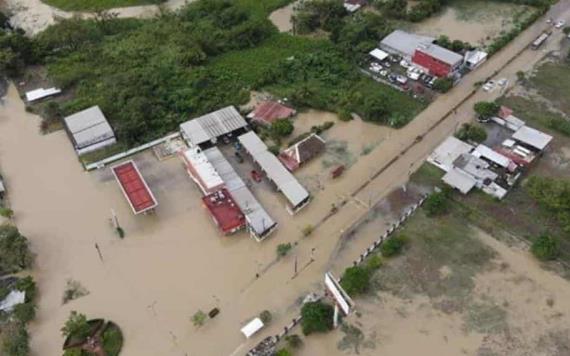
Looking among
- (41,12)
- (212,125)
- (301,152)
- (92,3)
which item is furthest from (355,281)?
(41,12)

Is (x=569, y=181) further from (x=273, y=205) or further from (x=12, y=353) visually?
(x=12, y=353)

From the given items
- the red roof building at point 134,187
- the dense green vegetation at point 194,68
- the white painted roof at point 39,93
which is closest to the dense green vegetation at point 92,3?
the dense green vegetation at point 194,68

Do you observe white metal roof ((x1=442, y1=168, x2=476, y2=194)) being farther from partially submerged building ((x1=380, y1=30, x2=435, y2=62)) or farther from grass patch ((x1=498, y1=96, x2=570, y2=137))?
partially submerged building ((x1=380, y1=30, x2=435, y2=62))

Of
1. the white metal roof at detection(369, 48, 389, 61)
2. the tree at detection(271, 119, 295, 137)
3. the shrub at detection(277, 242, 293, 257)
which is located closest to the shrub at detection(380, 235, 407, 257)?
the shrub at detection(277, 242, 293, 257)

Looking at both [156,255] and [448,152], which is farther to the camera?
[448,152]

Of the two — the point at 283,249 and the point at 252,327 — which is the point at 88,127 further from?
the point at 252,327

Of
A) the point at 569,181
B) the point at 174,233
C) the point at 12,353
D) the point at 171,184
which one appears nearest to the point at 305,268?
the point at 174,233
